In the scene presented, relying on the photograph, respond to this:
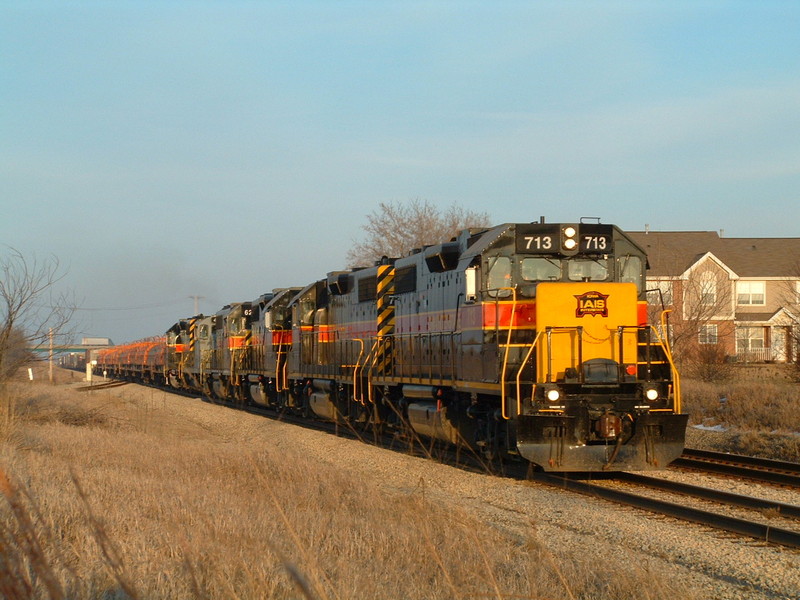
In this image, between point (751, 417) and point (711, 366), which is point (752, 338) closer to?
point (711, 366)

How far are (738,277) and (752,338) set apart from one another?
3606mm

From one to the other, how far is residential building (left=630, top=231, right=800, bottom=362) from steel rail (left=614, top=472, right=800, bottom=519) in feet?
94.8

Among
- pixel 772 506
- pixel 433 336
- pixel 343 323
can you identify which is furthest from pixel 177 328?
pixel 772 506

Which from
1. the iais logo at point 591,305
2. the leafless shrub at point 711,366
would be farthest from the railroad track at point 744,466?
the leafless shrub at point 711,366

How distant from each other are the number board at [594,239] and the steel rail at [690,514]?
3.28m

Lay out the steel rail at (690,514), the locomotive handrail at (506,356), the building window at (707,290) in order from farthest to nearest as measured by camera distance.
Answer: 1. the building window at (707,290)
2. the locomotive handrail at (506,356)
3. the steel rail at (690,514)

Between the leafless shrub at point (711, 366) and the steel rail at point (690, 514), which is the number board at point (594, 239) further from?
the leafless shrub at point (711, 366)

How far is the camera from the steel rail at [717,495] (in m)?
9.18

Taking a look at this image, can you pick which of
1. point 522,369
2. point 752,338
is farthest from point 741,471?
point 752,338

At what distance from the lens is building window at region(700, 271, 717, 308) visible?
36.0m

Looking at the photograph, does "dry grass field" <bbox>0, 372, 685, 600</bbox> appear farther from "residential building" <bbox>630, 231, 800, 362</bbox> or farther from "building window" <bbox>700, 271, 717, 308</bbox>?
"residential building" <bbox>630, 231, 800, 362</bbox>

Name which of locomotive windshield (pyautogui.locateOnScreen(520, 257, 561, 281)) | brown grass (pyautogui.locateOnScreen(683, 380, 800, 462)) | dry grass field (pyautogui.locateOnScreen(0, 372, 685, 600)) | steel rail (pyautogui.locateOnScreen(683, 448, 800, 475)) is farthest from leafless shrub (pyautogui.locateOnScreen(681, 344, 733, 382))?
dry grass field (pyautogui.locateOnScreen(0, 372, 685, 600))

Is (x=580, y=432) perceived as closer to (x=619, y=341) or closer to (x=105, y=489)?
(x=619, y=341)

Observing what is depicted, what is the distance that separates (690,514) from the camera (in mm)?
8992
